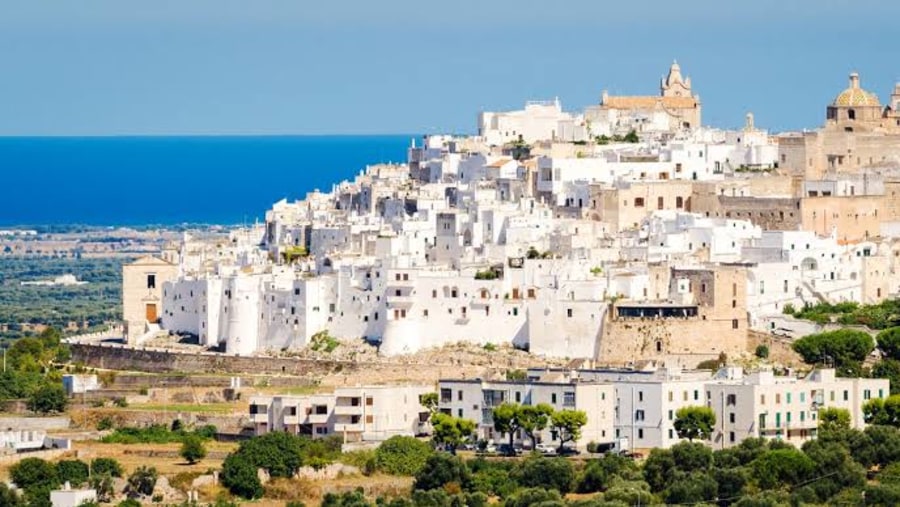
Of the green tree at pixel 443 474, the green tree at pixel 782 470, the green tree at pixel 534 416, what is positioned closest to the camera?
the green tree at pixel 782 470

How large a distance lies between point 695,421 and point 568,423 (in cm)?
245

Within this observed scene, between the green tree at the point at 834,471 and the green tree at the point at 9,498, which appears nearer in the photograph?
the green tree at the point at 834,471

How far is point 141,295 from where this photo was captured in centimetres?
8088

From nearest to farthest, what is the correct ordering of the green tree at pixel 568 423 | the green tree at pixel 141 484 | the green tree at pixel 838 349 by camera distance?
the green tree at pixel 141 484
the green tree at pixel 568 423
the green tree at pixel 838 349

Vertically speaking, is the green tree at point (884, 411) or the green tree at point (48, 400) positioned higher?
the green tree at point (48, 400)

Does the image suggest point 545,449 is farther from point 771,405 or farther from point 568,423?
point 771,405

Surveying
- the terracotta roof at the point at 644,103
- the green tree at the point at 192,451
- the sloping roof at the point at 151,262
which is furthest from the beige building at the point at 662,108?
the green tree at the point at 192,451

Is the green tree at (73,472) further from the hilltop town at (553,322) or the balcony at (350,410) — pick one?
the balcony at (350,410)

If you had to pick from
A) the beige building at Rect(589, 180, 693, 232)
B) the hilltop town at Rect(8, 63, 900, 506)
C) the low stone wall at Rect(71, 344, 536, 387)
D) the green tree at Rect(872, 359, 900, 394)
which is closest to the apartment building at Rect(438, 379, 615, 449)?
the hilltop town at Rect(8, 63, 900, 506)

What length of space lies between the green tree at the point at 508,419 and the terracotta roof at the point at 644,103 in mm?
25756

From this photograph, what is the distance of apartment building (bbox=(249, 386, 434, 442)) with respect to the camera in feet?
227

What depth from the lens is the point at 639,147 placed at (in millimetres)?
85250

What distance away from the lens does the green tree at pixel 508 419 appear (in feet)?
221

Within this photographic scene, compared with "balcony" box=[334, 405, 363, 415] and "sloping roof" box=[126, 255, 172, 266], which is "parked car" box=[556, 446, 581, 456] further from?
"sloping roof" box=[126, 255, 172, 266]
